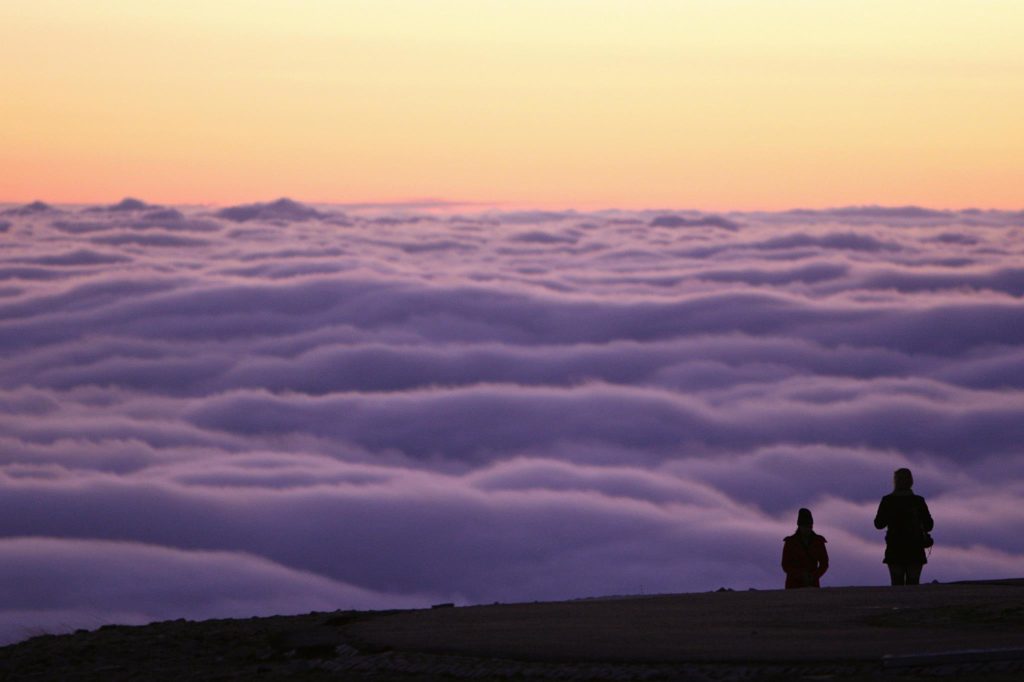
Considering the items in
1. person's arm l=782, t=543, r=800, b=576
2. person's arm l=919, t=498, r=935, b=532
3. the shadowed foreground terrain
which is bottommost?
the shadowed foreground terrain

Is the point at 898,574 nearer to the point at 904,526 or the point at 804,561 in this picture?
the point at 904,526

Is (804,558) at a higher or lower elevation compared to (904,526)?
lower

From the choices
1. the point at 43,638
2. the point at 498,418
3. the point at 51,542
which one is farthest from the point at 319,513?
the point at 43,638

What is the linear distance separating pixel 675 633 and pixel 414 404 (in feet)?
601

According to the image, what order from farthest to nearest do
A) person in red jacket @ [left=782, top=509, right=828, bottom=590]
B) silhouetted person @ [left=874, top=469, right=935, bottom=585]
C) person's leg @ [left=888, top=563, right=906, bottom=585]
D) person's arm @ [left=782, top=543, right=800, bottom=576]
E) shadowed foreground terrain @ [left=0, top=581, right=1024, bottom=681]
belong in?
1. person's leg @ [left=888, top=563, right=906, bottom=585]
2. person's arm @ [left=782, top=543, right=800, bottom=576]
3. person in red jacket @ [left=782, top=509, right=828, bottom=590]
4. silhouetted person @ [left=874, top=469, right=935, bottom=585]
5. shadowed foreground terrain @ [left=0, top=581, right=1024, bottom=681]

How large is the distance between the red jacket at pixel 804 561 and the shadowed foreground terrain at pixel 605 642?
59cm

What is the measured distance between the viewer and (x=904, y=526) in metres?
15.4

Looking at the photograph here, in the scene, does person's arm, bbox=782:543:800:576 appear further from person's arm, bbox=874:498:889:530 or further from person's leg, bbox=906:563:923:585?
person's leg, bbox=906:563:923:585

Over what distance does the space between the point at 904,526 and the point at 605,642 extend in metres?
4.41

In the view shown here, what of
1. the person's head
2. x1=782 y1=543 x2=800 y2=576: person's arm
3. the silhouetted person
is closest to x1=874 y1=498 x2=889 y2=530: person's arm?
the silhouetted person

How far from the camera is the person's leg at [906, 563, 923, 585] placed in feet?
51.1

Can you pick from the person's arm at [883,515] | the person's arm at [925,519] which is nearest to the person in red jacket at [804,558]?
the person's arm at [883,515]

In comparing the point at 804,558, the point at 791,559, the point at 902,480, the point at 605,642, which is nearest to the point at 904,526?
the point at 902,480

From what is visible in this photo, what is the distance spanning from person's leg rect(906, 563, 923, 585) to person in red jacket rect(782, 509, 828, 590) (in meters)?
0.78
